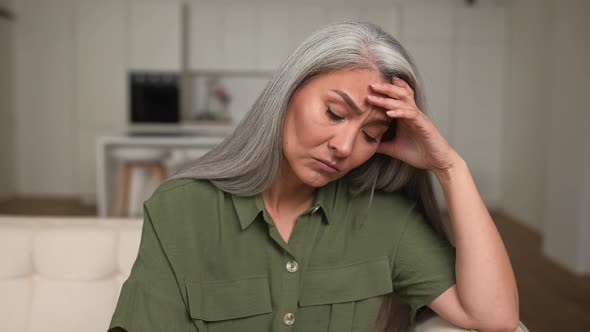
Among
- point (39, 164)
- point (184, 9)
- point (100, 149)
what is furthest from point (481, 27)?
point (39, 164)

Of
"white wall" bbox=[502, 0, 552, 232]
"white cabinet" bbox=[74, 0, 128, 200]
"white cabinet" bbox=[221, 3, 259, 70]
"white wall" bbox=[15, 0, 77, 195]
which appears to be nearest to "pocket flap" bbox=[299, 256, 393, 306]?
"white wall" bbox=[502, 0, 552, 232]

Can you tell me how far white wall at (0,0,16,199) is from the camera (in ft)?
22.0

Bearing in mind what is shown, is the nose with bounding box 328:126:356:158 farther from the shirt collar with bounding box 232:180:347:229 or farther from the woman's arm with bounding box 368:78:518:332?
the shirt collar with bounding box 232:180:347:229

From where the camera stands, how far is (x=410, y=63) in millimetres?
1045

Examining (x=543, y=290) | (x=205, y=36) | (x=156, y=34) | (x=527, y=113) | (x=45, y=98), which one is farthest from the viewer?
(x=45, y=98)

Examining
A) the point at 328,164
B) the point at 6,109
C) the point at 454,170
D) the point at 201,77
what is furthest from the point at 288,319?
the point at 6,109

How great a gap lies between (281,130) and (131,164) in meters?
4.06

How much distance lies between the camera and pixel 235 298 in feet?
3.66

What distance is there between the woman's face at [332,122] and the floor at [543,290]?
7.42 ft

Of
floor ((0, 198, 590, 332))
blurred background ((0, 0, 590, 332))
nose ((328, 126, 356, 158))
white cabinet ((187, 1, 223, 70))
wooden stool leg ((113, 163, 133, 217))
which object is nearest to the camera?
nose ((328, 126, 356, 158))

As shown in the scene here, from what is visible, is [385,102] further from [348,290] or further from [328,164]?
[348,290]

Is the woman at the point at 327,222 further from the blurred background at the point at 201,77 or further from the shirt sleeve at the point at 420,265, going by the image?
the blurred background at the point at 201,77

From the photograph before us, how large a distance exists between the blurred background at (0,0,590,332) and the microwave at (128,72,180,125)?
0.04ft

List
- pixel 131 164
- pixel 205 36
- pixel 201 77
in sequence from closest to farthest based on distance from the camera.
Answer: pixel 131 164 → pixel 205 36 → pixel 201 77
